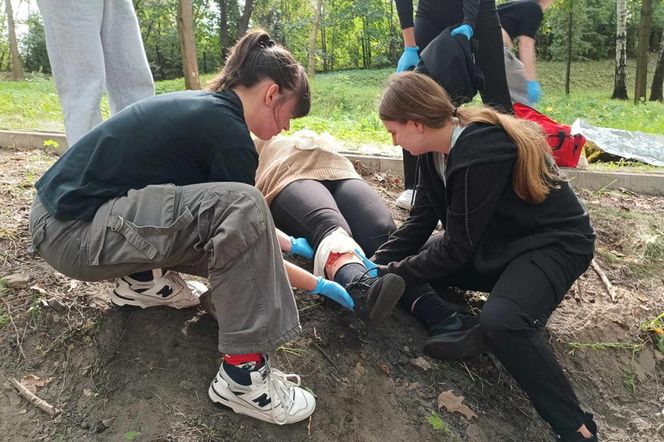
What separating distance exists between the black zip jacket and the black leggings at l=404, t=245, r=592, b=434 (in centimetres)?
7

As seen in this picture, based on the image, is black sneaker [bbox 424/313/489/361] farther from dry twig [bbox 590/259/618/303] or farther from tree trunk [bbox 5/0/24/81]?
tree trunk [bbox 5/0/24/81]

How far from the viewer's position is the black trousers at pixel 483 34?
3213 millimetres

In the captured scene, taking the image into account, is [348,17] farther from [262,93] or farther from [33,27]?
[262,93]

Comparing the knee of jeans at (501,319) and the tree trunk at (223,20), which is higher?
the tree trunk at (223,20)

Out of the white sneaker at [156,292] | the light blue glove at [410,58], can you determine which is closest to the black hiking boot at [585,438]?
the white sneaker at [156,292]

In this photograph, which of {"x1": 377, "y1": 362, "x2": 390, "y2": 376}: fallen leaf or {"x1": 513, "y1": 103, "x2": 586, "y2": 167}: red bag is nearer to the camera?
{"x1": 377, "y1": 362, "x2": 390, "y2": 376}: fallen leaf

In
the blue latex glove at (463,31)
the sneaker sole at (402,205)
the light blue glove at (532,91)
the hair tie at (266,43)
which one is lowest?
the sneaker sole at (402,205)

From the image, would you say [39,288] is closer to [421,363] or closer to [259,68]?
[259,68]

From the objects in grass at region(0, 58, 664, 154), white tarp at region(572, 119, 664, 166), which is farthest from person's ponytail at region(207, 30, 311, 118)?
white tarp at region(572, 119, 664, 166)

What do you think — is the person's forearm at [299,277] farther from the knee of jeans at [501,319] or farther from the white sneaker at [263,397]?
the knee of jeans at [501,319]

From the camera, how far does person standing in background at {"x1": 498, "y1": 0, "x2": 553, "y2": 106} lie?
397 centimetres

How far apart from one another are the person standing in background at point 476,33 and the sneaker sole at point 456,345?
114 centimetres

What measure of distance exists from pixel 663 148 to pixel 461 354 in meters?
4.14

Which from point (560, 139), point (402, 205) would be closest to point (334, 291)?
point (402, 205)
